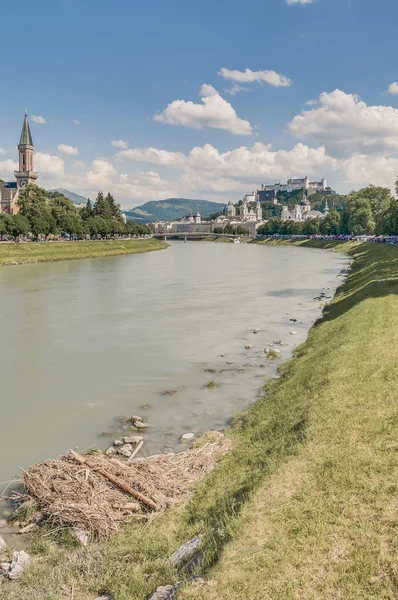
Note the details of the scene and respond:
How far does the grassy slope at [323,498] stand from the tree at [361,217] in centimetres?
13703

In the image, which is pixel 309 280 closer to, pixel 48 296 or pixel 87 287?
pixel 87 287

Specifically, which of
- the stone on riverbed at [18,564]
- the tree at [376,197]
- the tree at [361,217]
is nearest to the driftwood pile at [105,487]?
the stone on riverbed at [18,564]

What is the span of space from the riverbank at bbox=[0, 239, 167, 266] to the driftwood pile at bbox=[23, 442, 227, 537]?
75.4m

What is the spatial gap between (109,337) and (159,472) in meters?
18.5

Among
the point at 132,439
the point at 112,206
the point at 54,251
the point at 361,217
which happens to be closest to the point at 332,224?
the point at 361,217

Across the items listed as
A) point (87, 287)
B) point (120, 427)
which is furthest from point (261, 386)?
point (87, 287)

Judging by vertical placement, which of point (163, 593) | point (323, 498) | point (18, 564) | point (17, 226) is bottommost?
point (18, 564)

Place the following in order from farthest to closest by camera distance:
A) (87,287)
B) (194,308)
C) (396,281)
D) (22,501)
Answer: (87,287) → (194,308) → (396,281) → (22,501)

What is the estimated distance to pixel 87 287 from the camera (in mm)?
54750

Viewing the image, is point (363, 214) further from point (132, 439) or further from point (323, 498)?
point (323, 498)

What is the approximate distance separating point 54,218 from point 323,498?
395ft

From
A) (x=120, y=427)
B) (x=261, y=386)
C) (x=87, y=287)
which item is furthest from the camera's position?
(x=87, y=287)

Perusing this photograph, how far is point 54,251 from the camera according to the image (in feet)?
329

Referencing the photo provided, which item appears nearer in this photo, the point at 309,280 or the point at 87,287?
the point at 87,287
